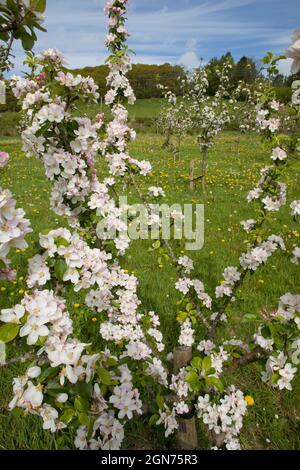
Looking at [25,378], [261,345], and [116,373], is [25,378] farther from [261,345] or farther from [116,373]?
[261,345]

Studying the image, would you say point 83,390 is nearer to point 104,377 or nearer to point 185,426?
point 104,377

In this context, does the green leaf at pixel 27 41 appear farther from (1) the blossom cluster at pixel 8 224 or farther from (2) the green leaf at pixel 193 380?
(2) the green leaf at pixel 193 380

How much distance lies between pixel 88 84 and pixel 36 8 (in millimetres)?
823

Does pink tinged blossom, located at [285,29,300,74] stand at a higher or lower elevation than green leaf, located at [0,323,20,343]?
higher

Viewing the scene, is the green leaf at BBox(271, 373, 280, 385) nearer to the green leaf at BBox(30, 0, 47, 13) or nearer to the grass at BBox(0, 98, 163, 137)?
the green leaf at BBox(30, 0, 47, 13)

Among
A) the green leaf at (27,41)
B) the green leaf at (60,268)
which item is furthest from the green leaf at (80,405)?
the green leaf at (27,41)

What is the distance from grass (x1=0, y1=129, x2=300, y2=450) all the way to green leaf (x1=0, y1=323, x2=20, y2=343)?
0.37 metres

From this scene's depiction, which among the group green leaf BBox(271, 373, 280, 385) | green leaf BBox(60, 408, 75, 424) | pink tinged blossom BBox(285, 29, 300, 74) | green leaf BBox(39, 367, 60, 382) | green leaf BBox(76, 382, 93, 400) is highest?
pink tinged blossom BBox(285, 29, 300, 74)

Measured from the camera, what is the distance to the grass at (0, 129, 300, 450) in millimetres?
2654

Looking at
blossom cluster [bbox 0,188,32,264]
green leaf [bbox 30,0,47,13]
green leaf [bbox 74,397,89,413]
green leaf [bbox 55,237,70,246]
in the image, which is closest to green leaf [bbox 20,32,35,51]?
green leaf [bbox 30,0,47,13]

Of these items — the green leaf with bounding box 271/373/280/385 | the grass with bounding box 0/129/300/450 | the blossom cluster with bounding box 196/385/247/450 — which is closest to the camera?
the green leaf with bounding box 271/373/280/385

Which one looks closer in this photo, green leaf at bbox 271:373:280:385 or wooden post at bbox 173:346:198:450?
green leaf at bbox 271:373:280:385

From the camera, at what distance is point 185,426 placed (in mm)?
2408

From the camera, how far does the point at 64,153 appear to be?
80.4 inches
